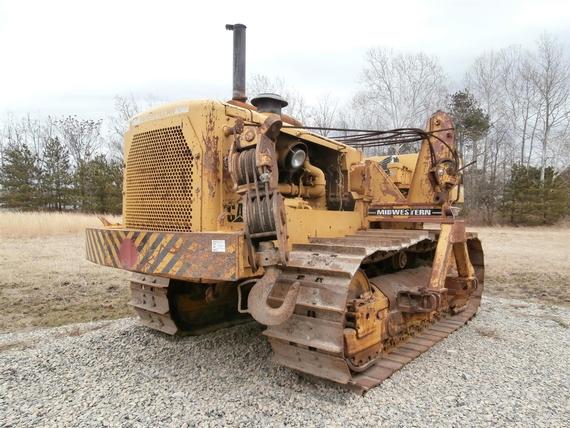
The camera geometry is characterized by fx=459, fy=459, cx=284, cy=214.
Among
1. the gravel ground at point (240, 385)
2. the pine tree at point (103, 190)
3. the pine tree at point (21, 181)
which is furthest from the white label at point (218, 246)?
the pine tree at point (21, 181)

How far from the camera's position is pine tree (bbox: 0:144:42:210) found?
2755 centimetres

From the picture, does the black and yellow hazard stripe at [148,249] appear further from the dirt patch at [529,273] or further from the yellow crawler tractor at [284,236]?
the dirt patch at [529,273]

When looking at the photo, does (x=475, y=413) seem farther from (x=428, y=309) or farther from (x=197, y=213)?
(x=197, y=213)

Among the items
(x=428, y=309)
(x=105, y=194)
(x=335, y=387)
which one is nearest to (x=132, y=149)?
(x=335, y=387)

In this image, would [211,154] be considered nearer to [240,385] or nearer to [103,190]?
[240,385]

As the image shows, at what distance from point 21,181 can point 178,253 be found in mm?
29510

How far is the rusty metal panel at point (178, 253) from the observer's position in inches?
129

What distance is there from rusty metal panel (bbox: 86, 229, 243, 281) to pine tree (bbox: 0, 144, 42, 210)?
1068 inches

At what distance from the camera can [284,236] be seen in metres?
3.24

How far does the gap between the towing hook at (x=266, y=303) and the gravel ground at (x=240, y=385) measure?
0.70 m

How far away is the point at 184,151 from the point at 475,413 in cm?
302

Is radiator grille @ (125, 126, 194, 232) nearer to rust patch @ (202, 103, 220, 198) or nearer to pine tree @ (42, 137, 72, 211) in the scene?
rust patch @ (202, 103, 220, 198)

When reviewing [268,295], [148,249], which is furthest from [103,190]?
[268,295]

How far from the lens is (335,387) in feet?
11.9
